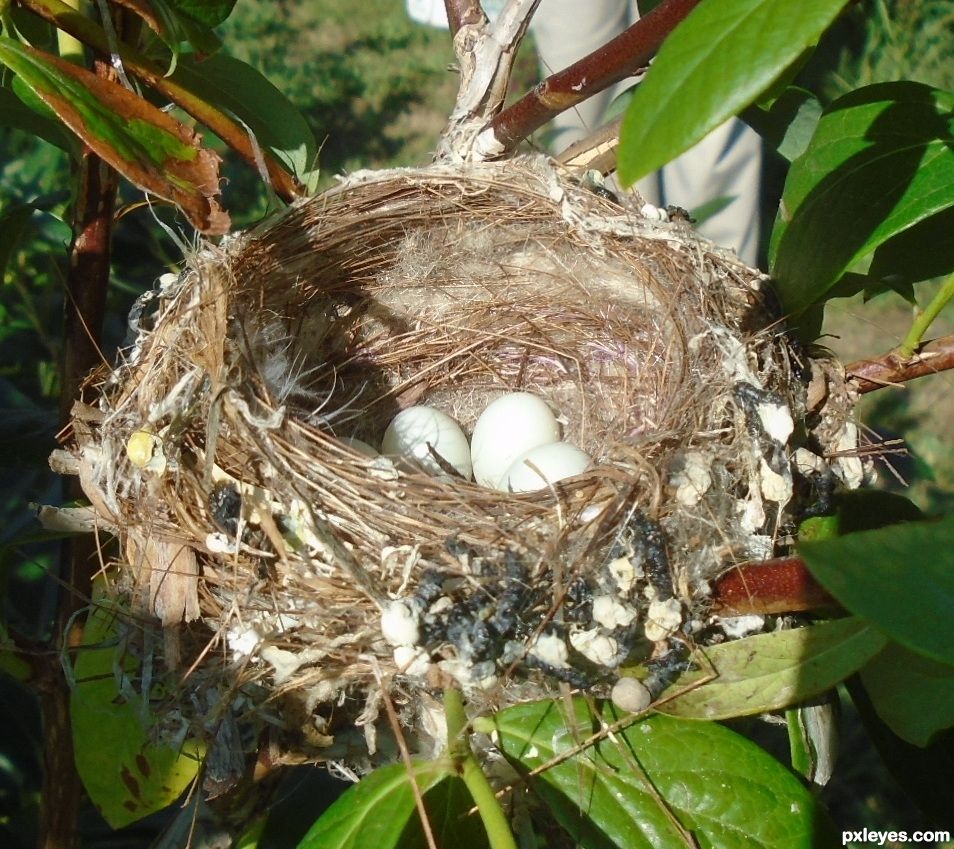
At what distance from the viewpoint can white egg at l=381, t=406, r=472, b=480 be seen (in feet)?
3.92

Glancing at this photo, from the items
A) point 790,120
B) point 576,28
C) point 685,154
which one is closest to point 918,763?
point 790,120

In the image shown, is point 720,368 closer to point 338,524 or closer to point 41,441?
point 338,524

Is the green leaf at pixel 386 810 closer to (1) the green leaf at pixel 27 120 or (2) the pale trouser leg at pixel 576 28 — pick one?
(1) the green leaf at pixel 27 120

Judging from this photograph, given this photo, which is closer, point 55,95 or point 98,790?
point 55,95

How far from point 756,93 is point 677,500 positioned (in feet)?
1.29

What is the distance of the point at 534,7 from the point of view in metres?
0.76

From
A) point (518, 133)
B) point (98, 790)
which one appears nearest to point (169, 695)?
point (98, 790)

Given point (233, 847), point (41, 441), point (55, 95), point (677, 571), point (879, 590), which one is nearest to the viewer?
point (879, 590)

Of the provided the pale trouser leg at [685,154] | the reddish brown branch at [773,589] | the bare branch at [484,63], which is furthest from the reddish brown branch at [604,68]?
the pale trouser leg at [685,154]

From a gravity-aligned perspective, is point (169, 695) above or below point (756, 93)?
below

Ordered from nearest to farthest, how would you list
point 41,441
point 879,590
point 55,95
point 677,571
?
point 879,590
point 55,95
point 677,571
point 41,441

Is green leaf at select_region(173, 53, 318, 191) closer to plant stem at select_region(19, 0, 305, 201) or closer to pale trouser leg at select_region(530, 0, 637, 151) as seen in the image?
plant stem at select_region(19, 0, 305, 201)

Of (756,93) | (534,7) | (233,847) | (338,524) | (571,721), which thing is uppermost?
(534,7)

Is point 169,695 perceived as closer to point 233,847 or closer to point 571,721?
point 233,847
